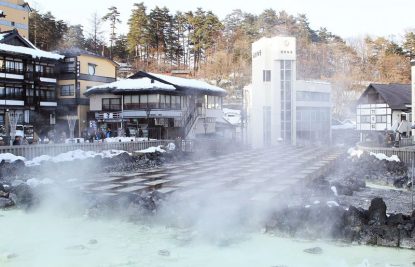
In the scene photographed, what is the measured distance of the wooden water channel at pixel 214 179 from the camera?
9.80m

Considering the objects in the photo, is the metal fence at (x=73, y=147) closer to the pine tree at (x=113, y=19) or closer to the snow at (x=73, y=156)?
the snow at (x=73, y=156)

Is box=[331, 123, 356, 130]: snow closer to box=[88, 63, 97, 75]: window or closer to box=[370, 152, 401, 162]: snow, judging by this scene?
box=[370, 152, 401, 162]: snow

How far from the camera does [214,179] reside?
11.6 m

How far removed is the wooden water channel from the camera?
9797 mm

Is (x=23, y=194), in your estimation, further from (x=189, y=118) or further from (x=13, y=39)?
(x=13, y=39)

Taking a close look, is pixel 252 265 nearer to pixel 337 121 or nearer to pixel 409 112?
pixel 409 112

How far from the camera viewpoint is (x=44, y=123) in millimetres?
26547

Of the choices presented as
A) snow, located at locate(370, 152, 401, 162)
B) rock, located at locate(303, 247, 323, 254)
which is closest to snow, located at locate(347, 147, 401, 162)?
snow, located at locate(370, 152, 401, 162)

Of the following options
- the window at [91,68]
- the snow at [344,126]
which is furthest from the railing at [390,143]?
the window at [91,68]

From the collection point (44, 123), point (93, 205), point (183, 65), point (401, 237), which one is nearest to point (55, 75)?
point (44, 123)

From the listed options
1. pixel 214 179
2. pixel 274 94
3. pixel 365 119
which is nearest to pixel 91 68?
pixel 274 94

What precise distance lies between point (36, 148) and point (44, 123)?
45.2 feet

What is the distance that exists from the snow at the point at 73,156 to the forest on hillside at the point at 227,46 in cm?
1547

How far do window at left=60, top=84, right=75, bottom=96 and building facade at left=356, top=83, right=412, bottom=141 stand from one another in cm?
1983
